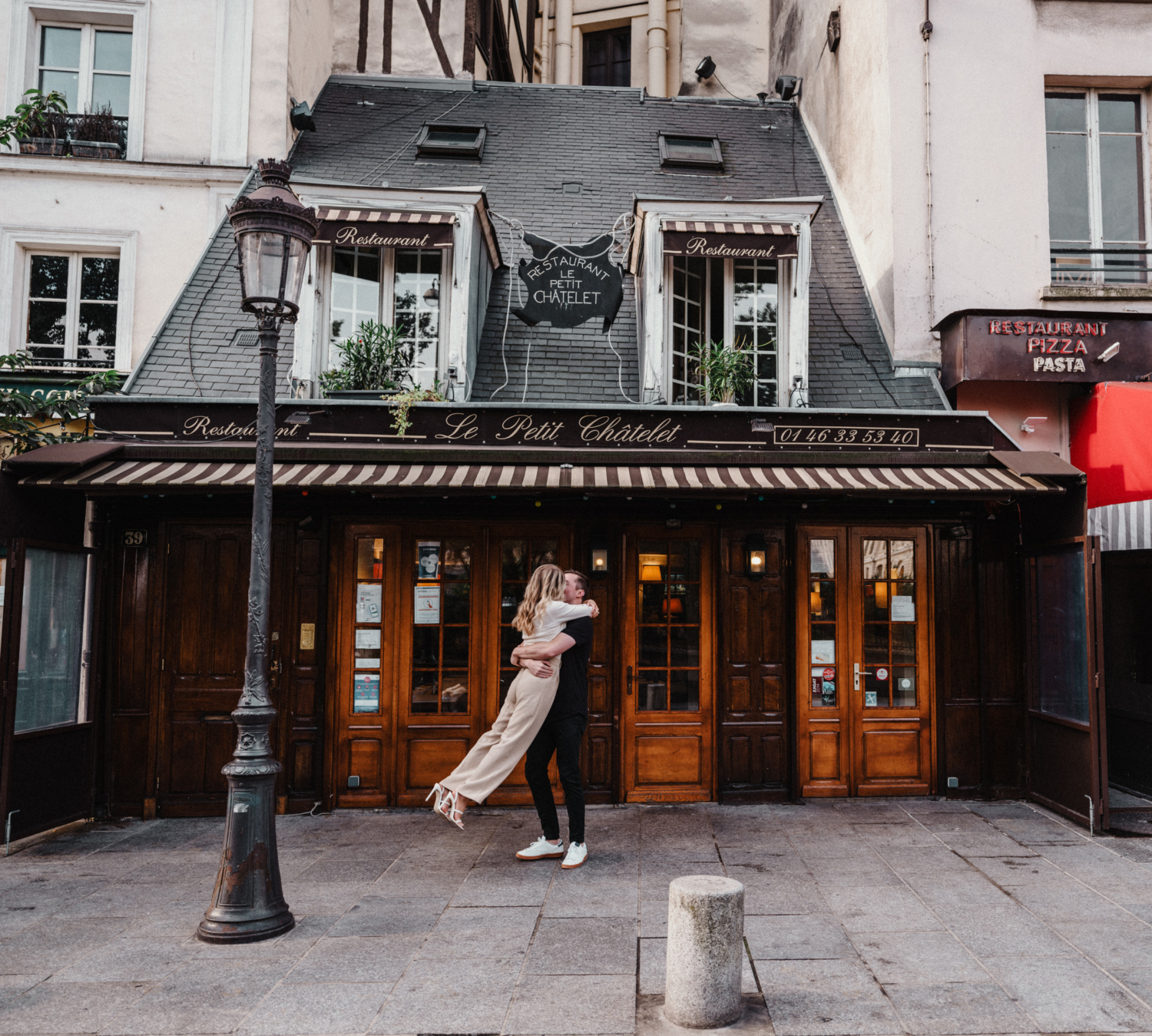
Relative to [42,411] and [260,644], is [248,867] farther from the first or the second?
[42,411]

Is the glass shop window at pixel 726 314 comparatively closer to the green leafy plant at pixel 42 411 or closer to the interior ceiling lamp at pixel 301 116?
the interior ceiling lamp at pixel 301 116

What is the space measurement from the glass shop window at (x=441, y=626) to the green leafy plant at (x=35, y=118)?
20.3ft

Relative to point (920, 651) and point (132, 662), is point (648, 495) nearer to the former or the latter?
point (920, 651)

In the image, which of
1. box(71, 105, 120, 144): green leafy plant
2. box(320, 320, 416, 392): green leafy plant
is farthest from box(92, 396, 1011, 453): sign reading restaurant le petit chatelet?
box(71, 105, 120, 144): green leafy plant

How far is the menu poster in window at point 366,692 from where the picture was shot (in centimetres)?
779

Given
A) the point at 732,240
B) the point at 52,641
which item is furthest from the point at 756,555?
the point at 52,641

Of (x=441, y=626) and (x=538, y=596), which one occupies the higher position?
(x=538, y=596)

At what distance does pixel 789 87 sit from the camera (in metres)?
12.9

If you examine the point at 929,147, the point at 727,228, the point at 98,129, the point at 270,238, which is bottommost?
the point at 270,238

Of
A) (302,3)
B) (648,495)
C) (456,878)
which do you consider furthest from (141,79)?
(456,878)

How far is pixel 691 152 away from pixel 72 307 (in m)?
8.06

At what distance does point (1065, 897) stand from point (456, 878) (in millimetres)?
4036

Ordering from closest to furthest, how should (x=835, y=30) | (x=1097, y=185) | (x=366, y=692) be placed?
(x=366, y=692)
(x=1097, y=185)
(x=835, y=30)

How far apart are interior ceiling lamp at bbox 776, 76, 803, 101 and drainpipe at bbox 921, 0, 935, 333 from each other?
3815 millimetres
